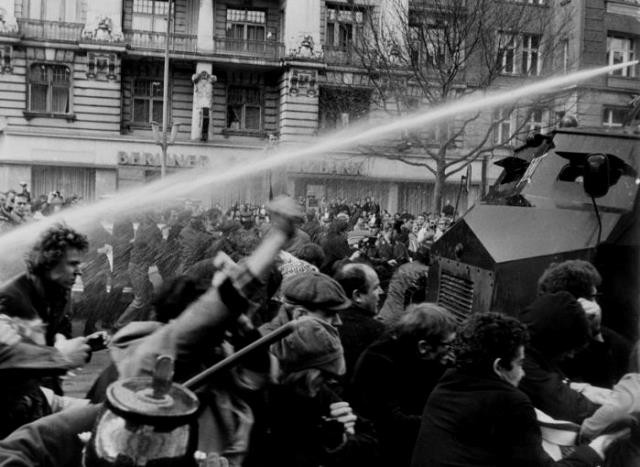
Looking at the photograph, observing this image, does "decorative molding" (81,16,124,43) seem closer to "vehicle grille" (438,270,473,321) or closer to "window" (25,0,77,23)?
"window" (25,0,77,23)

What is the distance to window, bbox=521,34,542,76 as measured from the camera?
22984 mm

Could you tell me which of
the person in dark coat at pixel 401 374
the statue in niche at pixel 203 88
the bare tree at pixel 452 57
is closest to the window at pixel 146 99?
the statue in niche at pixel 203 88

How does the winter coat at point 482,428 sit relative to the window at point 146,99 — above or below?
below

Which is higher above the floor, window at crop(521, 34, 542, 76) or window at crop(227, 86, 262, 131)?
window at crop(521, 34, 542, 76)

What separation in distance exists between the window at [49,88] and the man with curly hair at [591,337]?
31677mm

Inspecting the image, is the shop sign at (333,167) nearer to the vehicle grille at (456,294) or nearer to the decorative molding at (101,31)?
the decorative molding at (101,31)

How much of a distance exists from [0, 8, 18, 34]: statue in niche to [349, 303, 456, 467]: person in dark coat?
31627 mm

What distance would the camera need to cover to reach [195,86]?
111ft

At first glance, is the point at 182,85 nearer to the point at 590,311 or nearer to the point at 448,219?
the point at 448,219

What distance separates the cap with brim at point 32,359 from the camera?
2.50 metres

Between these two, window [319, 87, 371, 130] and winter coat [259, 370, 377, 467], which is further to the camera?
window [319, 87, 371, 130]

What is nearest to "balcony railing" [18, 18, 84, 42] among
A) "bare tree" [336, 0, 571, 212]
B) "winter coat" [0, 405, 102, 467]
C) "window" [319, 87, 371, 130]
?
"window" [319, 87, 371, 130]

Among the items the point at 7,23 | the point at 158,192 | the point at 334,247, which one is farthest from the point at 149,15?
the point at 158,192

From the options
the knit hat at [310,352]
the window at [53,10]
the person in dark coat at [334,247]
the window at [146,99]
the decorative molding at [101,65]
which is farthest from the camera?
the window at [146,99]
